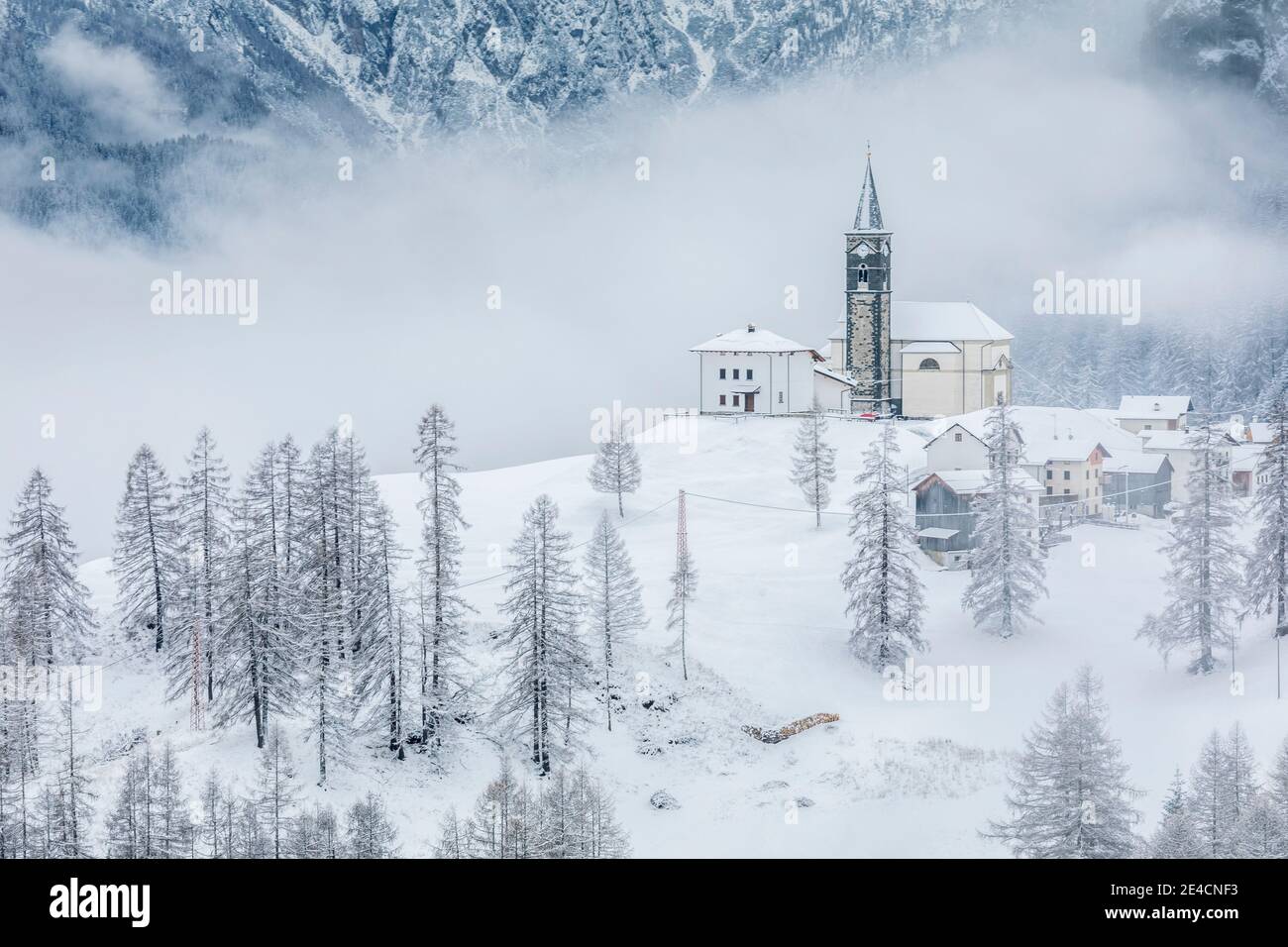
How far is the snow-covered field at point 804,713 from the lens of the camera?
44969 mm

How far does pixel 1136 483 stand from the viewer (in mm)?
71500

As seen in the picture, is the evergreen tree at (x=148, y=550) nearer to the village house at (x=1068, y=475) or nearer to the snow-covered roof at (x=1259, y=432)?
the village house at (x=1068, y=475)

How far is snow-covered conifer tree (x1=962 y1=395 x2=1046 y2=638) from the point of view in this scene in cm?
5709

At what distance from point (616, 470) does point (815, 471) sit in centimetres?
1092

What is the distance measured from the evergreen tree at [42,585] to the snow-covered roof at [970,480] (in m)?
38.9

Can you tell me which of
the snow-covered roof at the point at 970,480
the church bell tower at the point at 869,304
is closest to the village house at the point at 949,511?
the snow-covered roof at the point at 970,480

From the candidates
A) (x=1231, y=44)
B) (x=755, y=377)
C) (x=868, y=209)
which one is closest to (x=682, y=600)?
(x=755, y=377)

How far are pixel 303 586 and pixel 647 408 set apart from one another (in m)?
44.0

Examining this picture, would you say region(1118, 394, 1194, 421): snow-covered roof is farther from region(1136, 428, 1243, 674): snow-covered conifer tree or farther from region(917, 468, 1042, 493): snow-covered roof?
region(1136, 428, 1243, 674): snow-covered conifer tree

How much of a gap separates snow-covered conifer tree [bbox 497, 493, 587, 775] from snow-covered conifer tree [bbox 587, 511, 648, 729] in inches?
73.4

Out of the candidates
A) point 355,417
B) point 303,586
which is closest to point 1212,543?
point 303,586

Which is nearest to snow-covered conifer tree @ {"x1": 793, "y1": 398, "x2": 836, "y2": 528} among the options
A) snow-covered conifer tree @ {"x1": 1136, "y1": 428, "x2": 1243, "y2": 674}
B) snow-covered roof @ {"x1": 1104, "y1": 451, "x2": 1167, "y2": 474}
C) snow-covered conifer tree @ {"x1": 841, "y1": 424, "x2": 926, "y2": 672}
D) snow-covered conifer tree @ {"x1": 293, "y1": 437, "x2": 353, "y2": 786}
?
snow-covered conifer tree @ {"x1": 841, "y1": 424, "x2": 926, "y2": 672}

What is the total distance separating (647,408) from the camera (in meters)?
94.6
